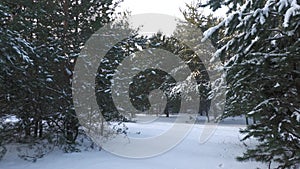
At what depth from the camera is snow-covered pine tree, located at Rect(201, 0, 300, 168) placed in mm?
4871

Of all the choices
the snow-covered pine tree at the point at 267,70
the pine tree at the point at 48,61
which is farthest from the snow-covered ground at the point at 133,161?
the snow-covered pine tree at the point at 267,70

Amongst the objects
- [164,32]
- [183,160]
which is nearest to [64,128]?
[183,160]

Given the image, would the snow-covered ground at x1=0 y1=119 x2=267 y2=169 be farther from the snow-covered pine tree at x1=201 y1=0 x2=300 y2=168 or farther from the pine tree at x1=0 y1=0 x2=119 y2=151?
the snow-covered pine tree at x1=201 y1=0 x2=300 y2=168

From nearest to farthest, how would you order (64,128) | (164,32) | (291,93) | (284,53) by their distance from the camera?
(284,53), (291,93), (64,128), (164,32)

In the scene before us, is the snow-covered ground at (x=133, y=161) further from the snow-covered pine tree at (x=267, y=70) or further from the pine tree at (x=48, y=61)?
the snow-covered pine tree at (x=267, y=70)

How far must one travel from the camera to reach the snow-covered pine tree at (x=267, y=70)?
487 cm

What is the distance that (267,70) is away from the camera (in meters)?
5.07

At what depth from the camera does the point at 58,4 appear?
10.4 metres

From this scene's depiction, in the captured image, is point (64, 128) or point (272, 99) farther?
point (64, 128)

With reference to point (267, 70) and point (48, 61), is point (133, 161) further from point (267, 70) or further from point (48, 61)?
point (267, 70)

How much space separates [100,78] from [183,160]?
4.18m

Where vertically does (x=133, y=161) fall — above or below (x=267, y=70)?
below

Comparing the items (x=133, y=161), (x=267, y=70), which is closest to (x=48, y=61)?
(x=133, y=161)

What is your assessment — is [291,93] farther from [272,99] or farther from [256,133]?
[256,133]
